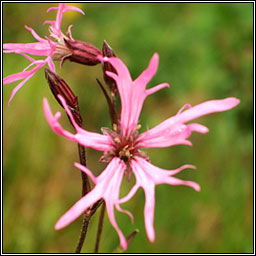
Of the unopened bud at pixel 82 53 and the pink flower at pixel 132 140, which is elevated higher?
the unopened bud at pixel 82 53

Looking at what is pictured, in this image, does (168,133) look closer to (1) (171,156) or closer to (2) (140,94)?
(2) (140,94)

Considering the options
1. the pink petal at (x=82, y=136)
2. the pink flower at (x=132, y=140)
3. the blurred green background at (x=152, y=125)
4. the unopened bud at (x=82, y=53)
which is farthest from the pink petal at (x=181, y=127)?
the blurred green background at (x=152, y=125)

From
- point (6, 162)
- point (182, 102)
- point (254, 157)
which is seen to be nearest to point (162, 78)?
point (182, 102)

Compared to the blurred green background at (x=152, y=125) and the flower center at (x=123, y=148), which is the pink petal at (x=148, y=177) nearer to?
the flower center at (x=123, y=148)

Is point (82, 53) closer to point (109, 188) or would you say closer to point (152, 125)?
point (109, 188)

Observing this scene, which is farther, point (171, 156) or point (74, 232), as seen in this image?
point (171, 156)

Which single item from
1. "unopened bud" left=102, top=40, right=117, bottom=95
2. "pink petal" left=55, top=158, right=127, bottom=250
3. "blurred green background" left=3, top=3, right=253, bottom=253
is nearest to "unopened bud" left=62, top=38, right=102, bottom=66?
"unopened bud" left=102, top=40, right=117, bottom=95

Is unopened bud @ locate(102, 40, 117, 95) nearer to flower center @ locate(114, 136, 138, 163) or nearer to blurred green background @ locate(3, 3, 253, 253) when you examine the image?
flower center @ locate(114, 136, 138, 163)
